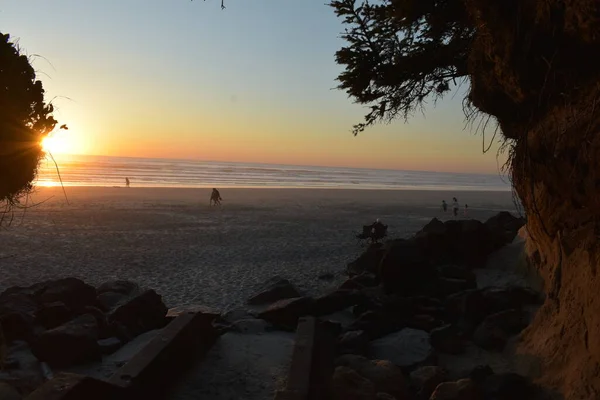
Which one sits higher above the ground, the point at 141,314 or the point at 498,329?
the point at 498,329

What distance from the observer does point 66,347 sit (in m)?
6.98

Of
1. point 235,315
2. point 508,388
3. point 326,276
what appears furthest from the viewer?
point 326,276

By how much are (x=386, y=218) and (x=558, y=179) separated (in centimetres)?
2150

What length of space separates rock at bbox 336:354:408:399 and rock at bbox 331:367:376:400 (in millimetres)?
351

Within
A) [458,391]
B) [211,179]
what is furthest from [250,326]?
[211,179]

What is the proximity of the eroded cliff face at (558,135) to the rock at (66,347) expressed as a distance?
230 inches

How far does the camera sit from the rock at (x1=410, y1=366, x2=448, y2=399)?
613cm

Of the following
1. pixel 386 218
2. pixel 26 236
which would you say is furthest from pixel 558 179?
pixel 386 218

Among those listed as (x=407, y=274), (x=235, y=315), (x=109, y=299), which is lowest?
(x=109, y=299)

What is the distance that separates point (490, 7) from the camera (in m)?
5.79

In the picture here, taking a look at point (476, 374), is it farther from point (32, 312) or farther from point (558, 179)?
point (32, 312)

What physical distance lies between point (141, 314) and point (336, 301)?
3490 mm

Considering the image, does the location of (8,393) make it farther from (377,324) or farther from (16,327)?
(377,324)

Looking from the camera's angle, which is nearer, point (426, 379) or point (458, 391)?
point (458, 391)
